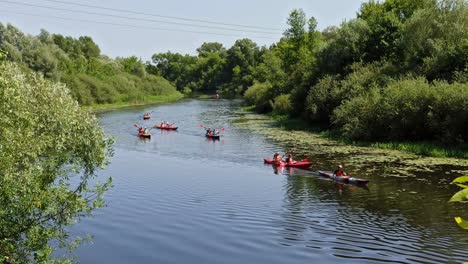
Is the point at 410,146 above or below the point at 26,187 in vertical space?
above

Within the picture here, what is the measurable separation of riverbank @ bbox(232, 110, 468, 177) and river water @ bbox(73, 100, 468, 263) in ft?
5.87

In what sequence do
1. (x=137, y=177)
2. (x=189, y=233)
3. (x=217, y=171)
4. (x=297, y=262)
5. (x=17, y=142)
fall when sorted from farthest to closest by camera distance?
(x=217, y=171) → (x=137, y=177) → (x=189, y=233) → (x=297, y=262) → (x=17, y=142)

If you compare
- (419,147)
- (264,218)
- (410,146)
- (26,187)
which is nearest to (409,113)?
(410,146)

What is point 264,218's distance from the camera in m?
19.8

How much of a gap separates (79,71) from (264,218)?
274ft

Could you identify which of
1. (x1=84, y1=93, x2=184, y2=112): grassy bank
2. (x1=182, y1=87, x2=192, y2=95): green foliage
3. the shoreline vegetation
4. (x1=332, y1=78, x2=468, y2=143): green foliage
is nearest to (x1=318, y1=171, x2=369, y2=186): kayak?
the shoreline vegetation

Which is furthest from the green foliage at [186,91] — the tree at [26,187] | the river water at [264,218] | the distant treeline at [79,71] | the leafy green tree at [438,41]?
the tree at [26,187]

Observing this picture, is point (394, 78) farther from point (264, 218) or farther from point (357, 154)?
point (264, 218)

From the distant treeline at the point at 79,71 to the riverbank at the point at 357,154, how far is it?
36574 millimetres

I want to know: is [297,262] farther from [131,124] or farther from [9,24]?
[9,24]

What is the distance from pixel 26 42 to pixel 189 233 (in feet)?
256

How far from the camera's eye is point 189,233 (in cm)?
1805

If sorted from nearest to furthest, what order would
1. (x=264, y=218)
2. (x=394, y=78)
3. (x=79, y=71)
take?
(x=264, y=218) < (x=394, y=78) < (x=79, y=71)

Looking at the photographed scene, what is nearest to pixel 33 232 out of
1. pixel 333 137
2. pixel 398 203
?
pixel 398 203
